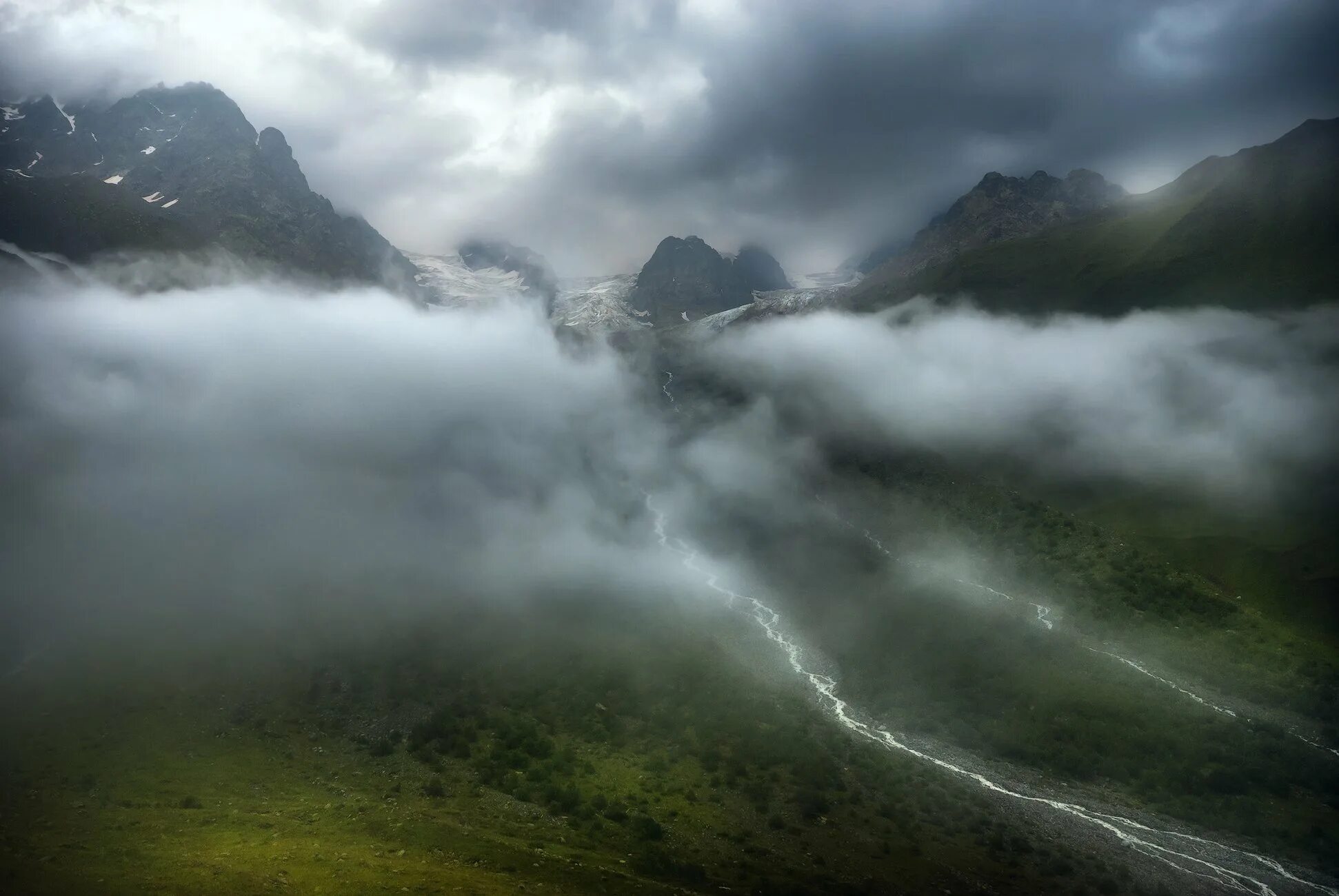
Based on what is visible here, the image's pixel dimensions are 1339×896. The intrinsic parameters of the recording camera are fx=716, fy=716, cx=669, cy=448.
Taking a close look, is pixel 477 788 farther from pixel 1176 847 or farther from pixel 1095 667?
pixel 1095 667

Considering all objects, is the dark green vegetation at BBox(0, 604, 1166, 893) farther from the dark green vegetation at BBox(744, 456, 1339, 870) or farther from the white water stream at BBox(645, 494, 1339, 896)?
the dark green vegetation at BBox(744, 456, 1339, 870)

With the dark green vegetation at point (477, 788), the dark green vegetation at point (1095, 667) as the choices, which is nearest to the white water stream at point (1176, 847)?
the dark green vegetation at point (1095, 667)

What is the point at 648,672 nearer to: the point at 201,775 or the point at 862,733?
the point at 862,733

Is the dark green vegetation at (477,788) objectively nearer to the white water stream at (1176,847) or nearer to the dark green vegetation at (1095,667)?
the white water stream at (1176,847)

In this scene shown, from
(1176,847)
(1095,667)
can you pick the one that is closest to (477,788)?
(1176,847)

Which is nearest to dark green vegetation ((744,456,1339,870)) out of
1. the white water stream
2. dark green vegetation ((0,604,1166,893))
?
the white water stream

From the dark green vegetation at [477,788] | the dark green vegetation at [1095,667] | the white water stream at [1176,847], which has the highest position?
the dark green vegetation at [1095,667]

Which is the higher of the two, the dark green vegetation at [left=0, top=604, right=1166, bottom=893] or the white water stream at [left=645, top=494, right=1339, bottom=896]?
the white water stream at [left=645, top=494, right=1339, bottom=896]

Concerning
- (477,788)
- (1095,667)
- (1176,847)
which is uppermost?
(1095,667)
